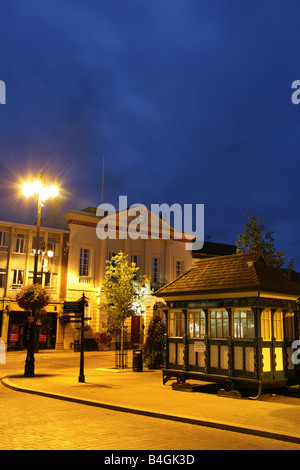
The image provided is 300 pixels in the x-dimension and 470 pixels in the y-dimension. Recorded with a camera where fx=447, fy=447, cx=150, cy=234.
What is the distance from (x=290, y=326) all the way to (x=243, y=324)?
2.26 metres

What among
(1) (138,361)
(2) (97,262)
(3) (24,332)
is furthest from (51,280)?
(1) (138,361)

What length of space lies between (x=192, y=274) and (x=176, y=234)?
31014mm

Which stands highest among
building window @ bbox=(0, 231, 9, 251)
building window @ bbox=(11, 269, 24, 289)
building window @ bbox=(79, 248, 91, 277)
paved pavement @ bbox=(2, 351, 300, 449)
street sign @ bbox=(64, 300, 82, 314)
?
building window @ bbox=(0, 231, 9, 251)

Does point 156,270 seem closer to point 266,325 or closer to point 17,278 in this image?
point 17,278

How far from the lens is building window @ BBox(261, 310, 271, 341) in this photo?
13.4 metres

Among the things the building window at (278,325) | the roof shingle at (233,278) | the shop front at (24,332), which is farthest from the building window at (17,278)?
the building window at (278,325)

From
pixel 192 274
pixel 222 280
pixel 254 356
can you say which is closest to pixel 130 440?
pixel 254 356

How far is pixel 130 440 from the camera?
791 cm

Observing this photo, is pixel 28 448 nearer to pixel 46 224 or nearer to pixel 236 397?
pixel 236 397

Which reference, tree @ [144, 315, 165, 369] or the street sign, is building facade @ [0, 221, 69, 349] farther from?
the street sign

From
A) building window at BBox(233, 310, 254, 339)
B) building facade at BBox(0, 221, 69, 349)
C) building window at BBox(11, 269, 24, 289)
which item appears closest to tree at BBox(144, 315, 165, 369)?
building window at BBox(233, 310, 254, 339)

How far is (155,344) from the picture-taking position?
21.9 m

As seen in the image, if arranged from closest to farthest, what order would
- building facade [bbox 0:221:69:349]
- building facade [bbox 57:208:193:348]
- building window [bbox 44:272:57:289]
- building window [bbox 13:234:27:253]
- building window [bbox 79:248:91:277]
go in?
building facade [bbox 0:221:69:349] → building window [bbox 13:234:27:253] → building window [bbox 44:272:57:289] → building facade [bbox 57:208:193:348] → building window [bbox 79:248:91:277]

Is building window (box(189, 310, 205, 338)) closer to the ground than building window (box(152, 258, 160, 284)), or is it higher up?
closer to the ground
